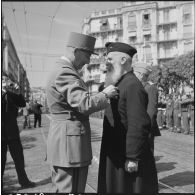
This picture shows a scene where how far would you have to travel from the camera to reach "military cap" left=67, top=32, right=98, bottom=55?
3.00m

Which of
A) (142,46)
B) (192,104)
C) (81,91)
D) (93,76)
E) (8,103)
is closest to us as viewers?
(81,91)

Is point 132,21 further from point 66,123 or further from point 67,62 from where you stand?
point 66,123

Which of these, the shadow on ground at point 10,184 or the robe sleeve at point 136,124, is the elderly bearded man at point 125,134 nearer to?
the robe sleeve at point 136,124

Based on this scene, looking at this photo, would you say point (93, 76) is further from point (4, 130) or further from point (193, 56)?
point (193, 56)

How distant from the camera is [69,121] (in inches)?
115

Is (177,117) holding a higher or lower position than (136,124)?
lower

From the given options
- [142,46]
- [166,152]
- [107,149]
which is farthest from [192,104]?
[107,149]

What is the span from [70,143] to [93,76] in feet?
3.71

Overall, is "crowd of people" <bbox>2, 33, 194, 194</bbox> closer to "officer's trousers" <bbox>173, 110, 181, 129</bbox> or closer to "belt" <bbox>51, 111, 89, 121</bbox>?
"belt" <bbox>51, 111, 89, 121</bbox>

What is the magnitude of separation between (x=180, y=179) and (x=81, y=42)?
433 cm

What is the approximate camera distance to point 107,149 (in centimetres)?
324

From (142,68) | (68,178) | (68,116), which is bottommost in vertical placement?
(68,178)

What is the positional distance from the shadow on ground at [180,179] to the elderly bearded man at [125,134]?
2990mm

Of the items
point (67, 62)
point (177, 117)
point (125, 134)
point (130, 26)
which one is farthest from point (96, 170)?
point (177, 117)
